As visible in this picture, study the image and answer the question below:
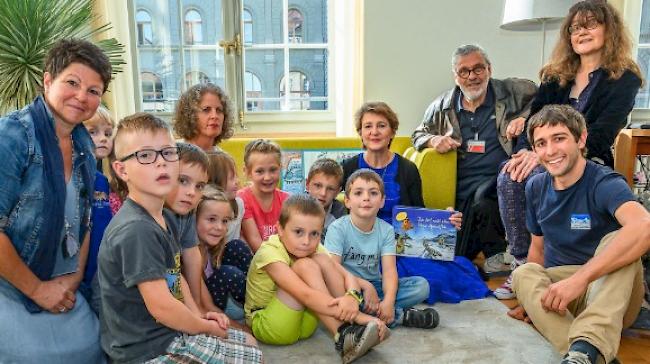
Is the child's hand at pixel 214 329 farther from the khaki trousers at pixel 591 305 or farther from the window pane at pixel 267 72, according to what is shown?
the window pane at pixel 267 72

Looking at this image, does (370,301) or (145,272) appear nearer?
(145,272)

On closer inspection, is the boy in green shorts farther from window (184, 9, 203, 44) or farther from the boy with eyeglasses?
window (184, 9, 203, 44)

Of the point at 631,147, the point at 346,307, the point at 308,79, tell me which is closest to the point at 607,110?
the point at 631,147

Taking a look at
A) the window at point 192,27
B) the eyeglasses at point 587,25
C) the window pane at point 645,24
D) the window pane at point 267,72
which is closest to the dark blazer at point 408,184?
the eyeglasses at point 587,25

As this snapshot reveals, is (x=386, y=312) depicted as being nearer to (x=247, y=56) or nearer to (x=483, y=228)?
(x=483, y=228)

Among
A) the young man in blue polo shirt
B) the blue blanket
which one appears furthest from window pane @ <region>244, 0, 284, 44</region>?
the young man in blue polo shirt

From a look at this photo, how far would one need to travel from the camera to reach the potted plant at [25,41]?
275 centimetres

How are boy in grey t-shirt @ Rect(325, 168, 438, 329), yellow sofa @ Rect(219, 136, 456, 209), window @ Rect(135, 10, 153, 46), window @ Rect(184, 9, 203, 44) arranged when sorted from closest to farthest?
boy in grey t-shirt @ Rect(325, 168, 438, 329), yellow sofa @ Rect(219, 136, 456, 209), window @ Rect(135, 10, 153, 46), window @ Rect(184, 9, 203, 44)

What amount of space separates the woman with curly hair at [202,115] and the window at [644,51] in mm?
3603

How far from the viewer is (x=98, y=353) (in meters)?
1.41

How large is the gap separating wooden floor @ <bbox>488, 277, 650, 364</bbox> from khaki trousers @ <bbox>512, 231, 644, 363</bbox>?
4.2 inches

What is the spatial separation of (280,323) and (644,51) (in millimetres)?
4054

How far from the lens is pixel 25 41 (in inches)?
110

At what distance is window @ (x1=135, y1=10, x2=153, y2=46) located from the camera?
3.76 metres
